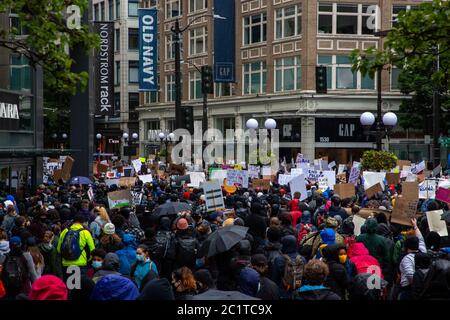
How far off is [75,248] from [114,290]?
416 cm

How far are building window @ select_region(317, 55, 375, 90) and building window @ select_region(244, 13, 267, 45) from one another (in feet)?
18.6

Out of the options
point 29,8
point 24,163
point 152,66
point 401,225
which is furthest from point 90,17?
point 401,225

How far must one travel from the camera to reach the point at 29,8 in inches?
496

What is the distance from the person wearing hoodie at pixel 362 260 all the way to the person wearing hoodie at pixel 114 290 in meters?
3.28

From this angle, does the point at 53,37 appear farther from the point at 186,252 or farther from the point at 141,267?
the point at 141,267

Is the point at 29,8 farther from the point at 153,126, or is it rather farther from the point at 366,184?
the point at 153,126

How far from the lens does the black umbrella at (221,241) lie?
997 cm

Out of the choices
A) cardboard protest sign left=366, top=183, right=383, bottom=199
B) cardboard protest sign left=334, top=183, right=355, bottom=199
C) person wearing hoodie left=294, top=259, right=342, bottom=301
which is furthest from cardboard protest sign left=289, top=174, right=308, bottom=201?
person wearing hoodie left=294, top=259, right=342, bottom=301

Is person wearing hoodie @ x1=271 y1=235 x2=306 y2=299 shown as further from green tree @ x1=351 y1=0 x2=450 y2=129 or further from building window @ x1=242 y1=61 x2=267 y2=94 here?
building window @ x1=242 y1=61 x2=267 y2=94

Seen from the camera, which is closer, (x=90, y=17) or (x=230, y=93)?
(x=90, y=17)

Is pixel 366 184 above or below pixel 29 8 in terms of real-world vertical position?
below

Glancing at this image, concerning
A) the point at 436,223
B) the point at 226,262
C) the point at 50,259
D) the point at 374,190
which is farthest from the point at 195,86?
the point at 226,262

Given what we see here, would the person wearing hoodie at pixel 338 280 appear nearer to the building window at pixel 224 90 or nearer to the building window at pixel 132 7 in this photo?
the building window at pixel 224 90
